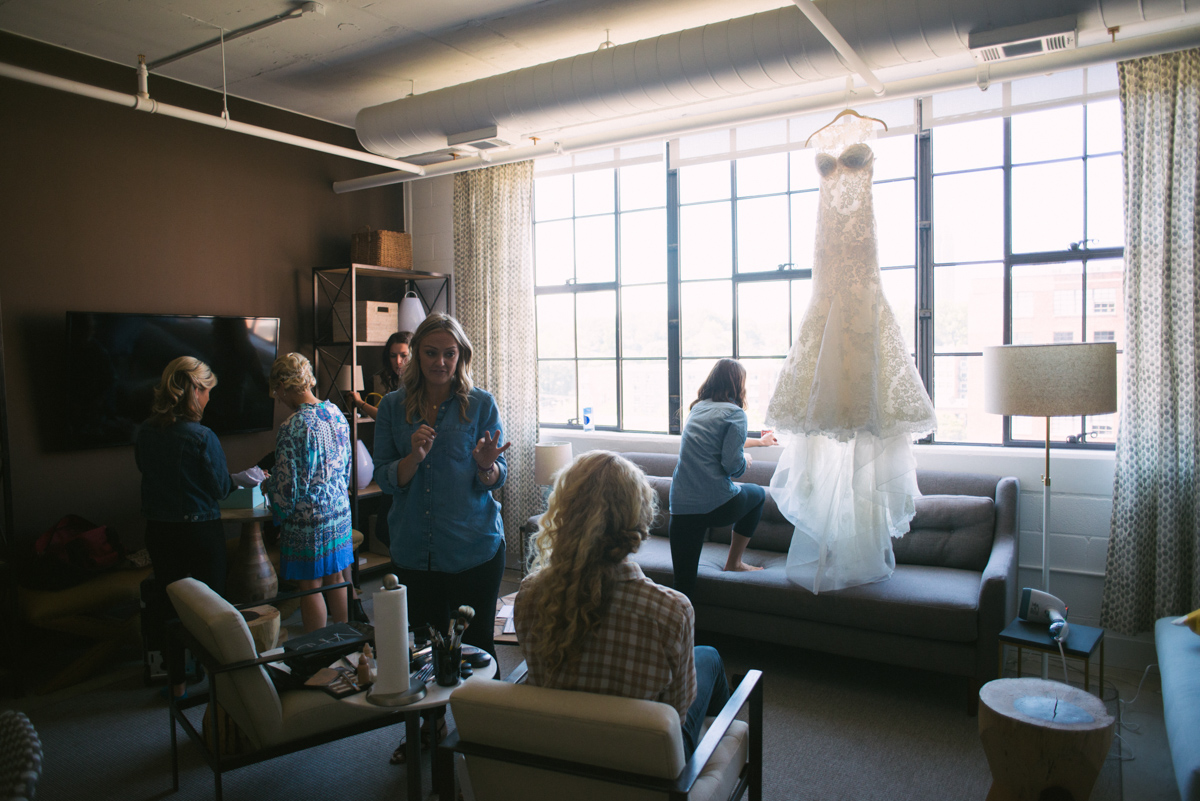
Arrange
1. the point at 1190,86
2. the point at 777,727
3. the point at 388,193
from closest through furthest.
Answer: the point at 777,727
the point at 1190,86
the point at 388,193

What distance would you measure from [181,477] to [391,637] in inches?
73.3

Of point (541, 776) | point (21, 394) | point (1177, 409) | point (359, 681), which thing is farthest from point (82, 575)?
point (1177, 409)

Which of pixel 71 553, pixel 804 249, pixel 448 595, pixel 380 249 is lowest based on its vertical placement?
pixel 71 553

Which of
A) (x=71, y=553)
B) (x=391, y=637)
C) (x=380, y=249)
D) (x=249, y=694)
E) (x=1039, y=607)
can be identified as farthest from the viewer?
(x=380, y=249)

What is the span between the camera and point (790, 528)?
4137 mm

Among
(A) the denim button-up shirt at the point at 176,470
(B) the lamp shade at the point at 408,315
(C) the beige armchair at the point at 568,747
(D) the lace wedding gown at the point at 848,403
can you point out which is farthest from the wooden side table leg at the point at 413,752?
(B) the lamp shade at the point at 408,315

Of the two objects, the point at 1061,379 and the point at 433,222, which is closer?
the point at 1061,379

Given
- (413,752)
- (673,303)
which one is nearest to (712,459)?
(673,303)

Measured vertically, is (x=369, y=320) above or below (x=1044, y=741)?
above

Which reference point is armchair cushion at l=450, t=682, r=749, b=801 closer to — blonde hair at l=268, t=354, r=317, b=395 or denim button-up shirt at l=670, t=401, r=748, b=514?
denim button-up shirt at l=670, t=401, r=748, b=514

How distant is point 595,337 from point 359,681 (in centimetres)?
350

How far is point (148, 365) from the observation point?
13.5 feet

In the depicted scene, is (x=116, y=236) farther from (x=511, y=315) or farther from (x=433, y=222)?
(x=511, y=315)

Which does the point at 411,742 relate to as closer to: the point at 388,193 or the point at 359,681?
the point at 359,681
